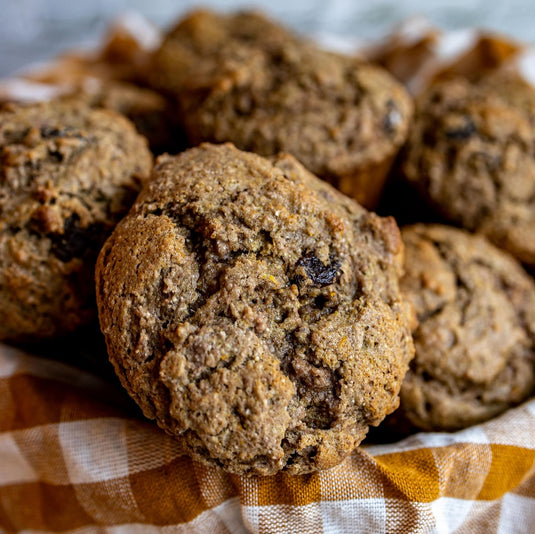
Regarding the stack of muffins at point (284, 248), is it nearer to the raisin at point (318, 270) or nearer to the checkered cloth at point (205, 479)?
the raisin at point (318, 270)

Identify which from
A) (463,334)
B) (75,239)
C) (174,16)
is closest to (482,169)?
(463,334)

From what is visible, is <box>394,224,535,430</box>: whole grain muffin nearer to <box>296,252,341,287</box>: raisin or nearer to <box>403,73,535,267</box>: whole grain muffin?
<box>403,73,535,267</box>: whole grain muffin

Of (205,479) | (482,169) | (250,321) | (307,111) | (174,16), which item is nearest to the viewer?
(250,321)

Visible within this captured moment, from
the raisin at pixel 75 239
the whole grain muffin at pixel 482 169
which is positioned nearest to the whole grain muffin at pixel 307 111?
the whole grain muffin at pixel 482 169

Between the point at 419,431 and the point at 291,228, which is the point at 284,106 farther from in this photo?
the point at 419,431

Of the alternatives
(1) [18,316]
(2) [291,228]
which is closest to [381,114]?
(2) [291,228]

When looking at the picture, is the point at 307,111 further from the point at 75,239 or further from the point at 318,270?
the point at 75,239
